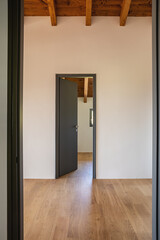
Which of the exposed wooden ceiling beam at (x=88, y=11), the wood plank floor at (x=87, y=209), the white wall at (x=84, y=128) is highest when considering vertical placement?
the exposed wooden ceiling beam at (x=88, y=11)

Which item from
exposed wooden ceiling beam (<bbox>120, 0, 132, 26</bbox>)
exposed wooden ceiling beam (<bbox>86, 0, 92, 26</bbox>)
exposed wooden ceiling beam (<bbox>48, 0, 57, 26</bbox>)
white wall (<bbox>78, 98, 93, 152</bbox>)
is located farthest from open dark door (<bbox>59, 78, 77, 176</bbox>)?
white wall (<bbox>78, 98, 93, 152</bbox>)

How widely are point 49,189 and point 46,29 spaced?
313 cm

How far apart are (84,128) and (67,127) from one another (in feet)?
11.4

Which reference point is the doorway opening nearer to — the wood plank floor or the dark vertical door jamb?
the wood plank floor

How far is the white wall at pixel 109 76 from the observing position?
4.10 m

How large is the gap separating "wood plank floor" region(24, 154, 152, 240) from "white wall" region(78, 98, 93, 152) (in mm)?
3740

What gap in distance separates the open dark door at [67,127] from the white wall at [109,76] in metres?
0.23

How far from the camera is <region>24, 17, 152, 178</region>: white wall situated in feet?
13.4

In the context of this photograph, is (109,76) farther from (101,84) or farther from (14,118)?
(14,118)

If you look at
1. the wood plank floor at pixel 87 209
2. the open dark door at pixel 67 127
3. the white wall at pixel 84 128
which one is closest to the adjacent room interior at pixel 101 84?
the open dark door at pixel 67 127

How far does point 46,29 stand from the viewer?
161 inches

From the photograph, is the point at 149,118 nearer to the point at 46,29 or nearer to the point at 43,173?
the point at 43,173

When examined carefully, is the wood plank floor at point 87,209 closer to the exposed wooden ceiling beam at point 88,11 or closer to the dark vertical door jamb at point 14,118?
the dark vertical door jamb at point 14,118

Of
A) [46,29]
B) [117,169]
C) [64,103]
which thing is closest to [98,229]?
[117,169]
